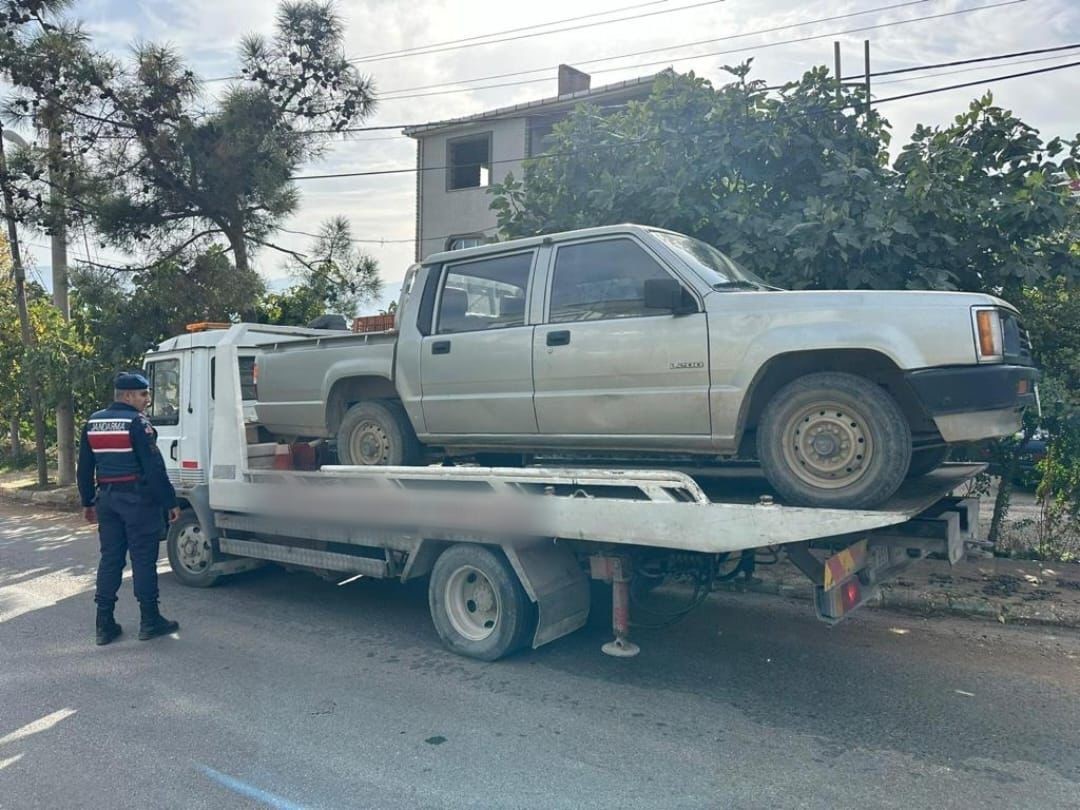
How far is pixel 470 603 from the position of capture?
5641mm

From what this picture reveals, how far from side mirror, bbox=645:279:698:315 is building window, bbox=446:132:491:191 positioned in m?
17.7

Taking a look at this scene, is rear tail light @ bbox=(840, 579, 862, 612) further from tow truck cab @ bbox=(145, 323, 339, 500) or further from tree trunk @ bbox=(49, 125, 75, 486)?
tree trunk @ bbox=(49, 125, 75, 486)

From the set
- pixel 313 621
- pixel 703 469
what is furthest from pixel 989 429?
pixel 313 621

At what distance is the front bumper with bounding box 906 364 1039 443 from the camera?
4.06 meters

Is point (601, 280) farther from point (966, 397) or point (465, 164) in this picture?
point (465, 164)

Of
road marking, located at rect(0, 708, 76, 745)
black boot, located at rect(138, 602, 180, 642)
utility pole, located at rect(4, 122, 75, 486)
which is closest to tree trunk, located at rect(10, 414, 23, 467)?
utility pole, located at rect(4, 122, 75, 486)

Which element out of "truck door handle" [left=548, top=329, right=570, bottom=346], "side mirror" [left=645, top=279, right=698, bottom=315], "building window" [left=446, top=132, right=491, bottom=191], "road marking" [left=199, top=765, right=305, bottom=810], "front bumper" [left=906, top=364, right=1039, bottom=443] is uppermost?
"building window" [left=446, top=132, right=491, bottom=191]

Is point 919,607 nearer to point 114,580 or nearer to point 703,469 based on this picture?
point 703,469

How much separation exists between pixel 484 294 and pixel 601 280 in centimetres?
90

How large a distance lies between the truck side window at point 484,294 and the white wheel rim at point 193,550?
3363 mm

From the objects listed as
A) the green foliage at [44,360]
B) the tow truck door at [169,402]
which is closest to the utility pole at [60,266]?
the green foliage at [44,360]

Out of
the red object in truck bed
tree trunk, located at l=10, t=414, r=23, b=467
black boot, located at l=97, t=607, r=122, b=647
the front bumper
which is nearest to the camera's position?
the front bumper

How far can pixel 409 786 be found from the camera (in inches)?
147

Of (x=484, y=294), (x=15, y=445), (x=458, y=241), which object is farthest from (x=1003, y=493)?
(x=15, y=445)
